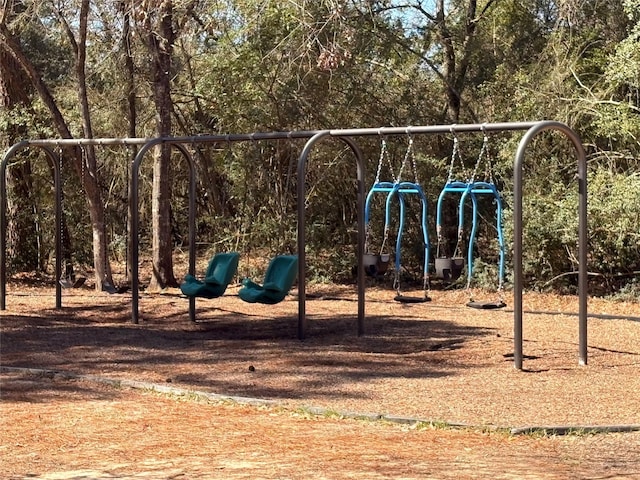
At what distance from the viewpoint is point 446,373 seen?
27.1 feet

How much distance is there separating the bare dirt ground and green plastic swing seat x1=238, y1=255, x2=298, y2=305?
0.38 meters

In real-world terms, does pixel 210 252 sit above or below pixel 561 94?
below

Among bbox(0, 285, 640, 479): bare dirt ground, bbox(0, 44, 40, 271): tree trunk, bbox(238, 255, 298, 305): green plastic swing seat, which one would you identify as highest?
bbox(0, 44, 40, 271): tree trunk

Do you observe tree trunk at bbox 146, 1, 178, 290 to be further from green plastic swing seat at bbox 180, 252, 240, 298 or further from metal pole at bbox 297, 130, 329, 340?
metal pole at bbox 297, 130, 329, 340

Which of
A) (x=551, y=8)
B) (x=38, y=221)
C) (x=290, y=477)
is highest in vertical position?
(x=551, y=8)

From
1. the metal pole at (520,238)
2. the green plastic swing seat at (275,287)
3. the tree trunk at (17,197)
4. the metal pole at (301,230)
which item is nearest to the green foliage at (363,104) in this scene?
the tree trunk at (17,197)

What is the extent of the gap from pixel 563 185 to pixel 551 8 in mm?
3516

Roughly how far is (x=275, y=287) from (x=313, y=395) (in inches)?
116

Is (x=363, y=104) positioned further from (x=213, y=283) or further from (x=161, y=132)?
(x=213, y=283)

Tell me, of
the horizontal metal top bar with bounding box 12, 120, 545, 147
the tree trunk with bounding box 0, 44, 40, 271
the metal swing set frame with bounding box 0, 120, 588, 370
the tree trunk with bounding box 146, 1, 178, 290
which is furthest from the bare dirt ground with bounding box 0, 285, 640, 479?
the tree trunk with bounding box 0, 44, 40, 271

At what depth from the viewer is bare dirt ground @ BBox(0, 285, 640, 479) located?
215 inches

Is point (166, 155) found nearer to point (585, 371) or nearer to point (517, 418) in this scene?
point (585, 371)

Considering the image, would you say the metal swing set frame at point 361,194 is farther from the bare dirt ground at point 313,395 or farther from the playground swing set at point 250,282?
the bare dirt ground at point 313,395

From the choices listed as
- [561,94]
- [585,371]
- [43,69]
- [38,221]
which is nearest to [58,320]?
[38,221]
